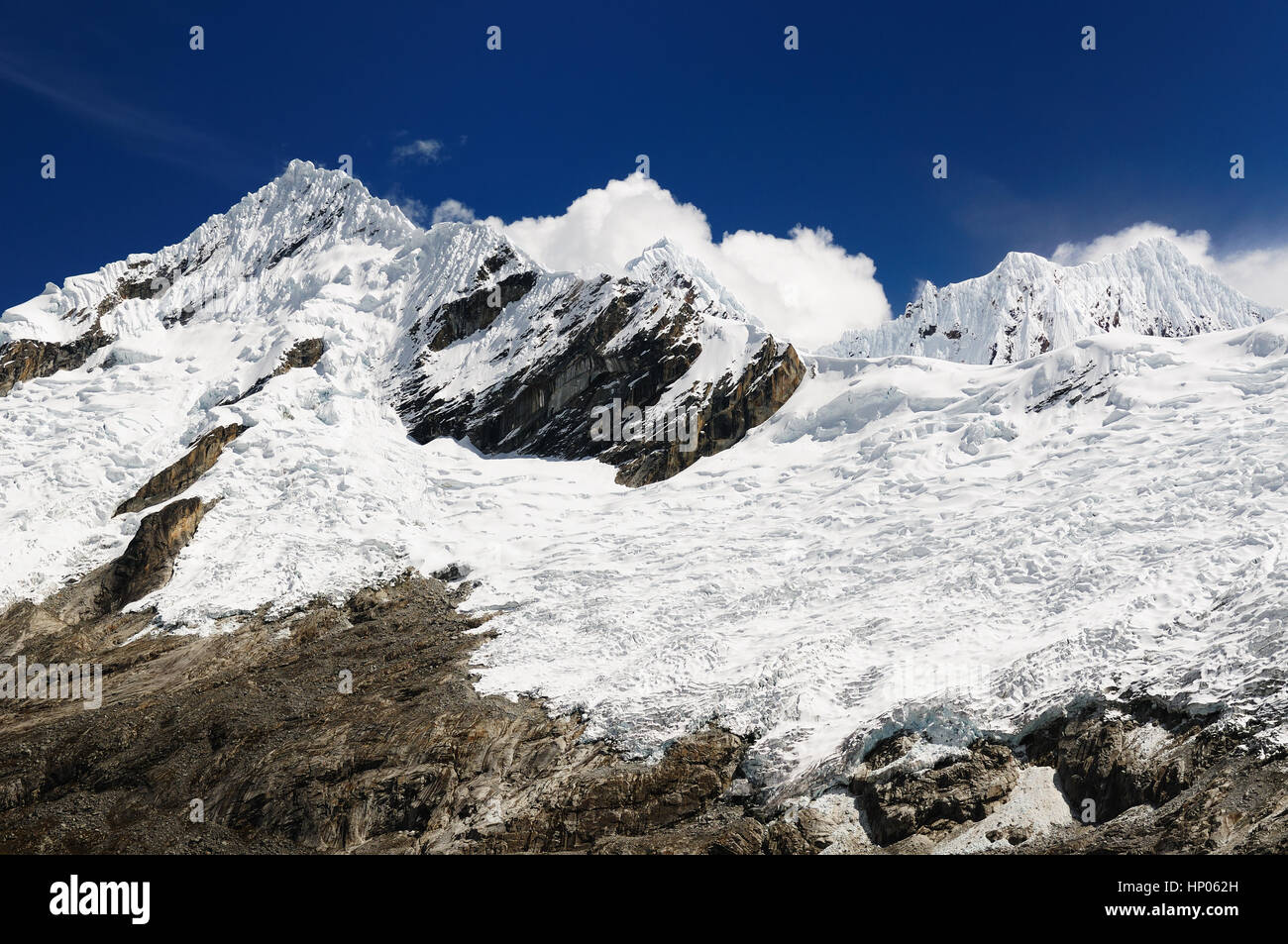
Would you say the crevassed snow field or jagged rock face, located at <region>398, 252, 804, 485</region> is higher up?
jagged rock face, located at <region>398, 252, 804, 485</region>

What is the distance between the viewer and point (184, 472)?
183 feet

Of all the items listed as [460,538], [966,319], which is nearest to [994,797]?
[460,538]

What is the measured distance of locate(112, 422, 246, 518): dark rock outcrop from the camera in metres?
53.8

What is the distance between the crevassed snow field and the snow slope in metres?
0.15

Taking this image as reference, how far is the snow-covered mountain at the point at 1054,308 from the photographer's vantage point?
531 ft

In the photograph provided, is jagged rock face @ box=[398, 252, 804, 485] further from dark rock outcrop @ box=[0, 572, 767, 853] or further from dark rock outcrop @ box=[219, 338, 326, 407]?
dark rock outcrop @ box=[0, 572, 767, 853]

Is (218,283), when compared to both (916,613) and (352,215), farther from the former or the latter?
(916,613)
